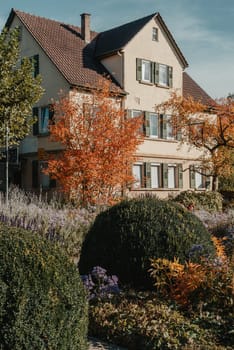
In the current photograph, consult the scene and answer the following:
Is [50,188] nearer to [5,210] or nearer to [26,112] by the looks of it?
[26,112]

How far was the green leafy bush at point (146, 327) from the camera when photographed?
5312 mm

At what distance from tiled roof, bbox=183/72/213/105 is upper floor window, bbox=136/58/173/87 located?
2.89 metres

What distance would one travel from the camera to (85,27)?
33.2m

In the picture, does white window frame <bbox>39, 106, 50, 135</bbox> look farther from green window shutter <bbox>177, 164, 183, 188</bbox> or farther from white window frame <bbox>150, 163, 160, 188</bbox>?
green window shutter <bbox>177, 164, 183, 188</bbox>

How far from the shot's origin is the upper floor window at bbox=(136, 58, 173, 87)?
31.7 meters

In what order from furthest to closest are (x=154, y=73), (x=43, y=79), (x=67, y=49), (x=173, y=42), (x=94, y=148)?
(x=173, y=42)
(x=154, y=73)
(x=67, y=49)
(x=43, y=79)
(x=94, y=148)

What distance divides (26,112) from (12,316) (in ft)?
58.8

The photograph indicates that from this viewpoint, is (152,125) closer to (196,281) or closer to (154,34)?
(154,34)

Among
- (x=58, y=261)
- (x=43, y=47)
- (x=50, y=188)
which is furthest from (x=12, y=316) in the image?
(x=43, y=47)

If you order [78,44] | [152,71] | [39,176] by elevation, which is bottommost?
[39,176]

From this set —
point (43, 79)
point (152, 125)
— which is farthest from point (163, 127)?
point (43, 79)

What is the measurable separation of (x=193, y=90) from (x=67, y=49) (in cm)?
1055

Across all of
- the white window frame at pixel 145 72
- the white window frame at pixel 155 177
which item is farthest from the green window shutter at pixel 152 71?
the white window frame at pixel 155 177

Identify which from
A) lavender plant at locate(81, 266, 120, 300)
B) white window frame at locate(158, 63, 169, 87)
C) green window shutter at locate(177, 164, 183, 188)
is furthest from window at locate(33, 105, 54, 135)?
lavender plant at locate(81, 266, 120, 300)
